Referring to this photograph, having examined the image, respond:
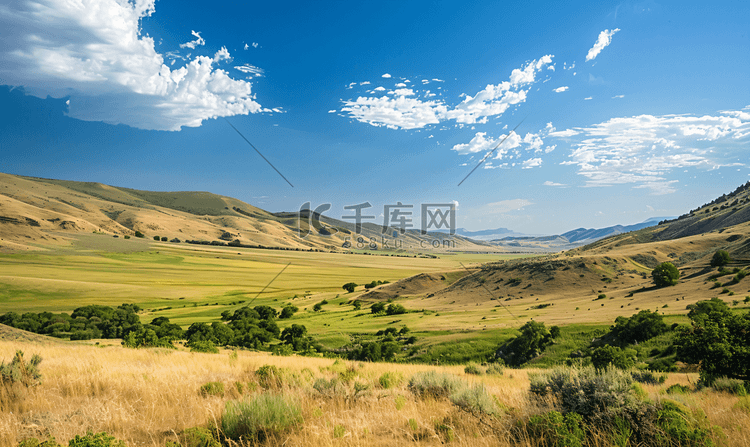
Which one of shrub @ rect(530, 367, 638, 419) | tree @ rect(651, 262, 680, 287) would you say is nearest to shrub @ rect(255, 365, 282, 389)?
shrub @ rect(530, 367, 638, 419)

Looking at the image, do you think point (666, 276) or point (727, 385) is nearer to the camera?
point (727, 385)

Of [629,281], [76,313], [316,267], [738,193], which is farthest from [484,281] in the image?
Result: [738,193]

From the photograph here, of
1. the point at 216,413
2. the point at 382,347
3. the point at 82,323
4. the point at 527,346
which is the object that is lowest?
the point at 82,323

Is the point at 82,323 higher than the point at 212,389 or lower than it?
lower

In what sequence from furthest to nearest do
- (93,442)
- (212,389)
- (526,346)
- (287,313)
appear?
(287,313)
(526,346)
(212,389)
(93,442)

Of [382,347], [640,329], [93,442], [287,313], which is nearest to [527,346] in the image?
[640,329]

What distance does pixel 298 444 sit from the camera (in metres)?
4.97

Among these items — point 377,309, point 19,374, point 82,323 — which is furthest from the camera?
point 377,309

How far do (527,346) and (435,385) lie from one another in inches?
1001

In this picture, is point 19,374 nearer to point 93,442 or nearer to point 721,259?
point 93,442

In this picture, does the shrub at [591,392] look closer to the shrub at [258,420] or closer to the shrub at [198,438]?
the shrub at [258,420]

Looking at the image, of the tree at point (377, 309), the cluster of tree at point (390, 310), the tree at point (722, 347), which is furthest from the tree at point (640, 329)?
the tree at point (377, 309)

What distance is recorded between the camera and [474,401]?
21.1 feet

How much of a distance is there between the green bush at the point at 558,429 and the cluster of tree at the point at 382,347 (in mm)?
25597
